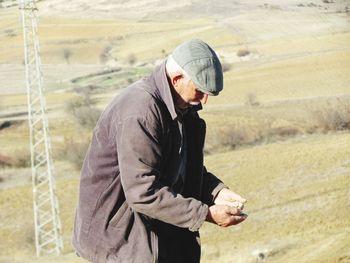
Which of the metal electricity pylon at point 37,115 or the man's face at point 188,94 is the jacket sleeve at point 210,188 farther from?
the metal electricity pylon at point 37,115

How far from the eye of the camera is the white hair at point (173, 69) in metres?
1.72

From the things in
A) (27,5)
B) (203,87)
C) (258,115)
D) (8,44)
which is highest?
(203,87)

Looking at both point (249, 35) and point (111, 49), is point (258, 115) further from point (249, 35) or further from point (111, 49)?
point (111, 49)

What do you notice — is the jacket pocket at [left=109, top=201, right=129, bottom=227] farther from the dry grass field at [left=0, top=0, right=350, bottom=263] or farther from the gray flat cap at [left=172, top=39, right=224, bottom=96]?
the dry grass field at [left=0, top=0, right=350, bottom=263]

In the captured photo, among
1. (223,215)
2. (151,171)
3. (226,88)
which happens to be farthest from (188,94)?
(226,88)

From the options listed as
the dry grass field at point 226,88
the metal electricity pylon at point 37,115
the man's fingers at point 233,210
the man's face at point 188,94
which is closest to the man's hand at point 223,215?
the man's fingers at point 233,210

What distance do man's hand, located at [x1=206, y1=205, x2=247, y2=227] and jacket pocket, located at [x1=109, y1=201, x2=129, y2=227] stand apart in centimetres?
24

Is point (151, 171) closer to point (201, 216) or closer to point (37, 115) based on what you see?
point (201, 216)

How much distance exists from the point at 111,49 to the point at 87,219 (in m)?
32.9

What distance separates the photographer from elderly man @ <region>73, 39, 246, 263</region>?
1.70m

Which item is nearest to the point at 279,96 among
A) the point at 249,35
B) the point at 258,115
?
the point at 258,115

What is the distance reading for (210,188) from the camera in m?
2.11

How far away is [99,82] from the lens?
98.5 feet

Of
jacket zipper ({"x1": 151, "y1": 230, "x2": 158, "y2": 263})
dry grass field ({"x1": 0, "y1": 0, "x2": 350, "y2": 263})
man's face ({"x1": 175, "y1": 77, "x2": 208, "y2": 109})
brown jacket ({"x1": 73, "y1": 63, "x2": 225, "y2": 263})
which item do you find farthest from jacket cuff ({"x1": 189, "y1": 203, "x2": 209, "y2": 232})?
dry grass field ({"x1": 0, "y1": 0, "x2": 350, "y2": 263})
